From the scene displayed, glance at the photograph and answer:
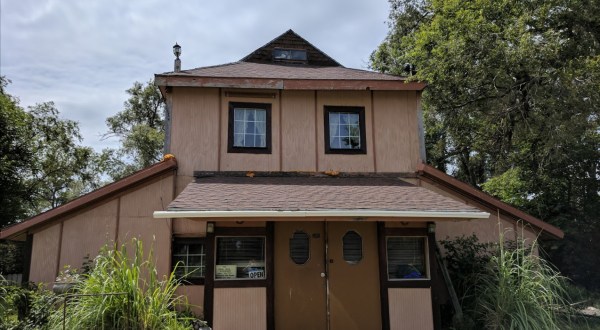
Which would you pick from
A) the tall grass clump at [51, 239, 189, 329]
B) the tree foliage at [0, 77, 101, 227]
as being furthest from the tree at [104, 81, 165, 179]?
the tall grass clump at [51, 239, 189, 329]

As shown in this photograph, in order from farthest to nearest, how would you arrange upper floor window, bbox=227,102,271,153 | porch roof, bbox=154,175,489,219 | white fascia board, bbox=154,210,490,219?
upper floor window, bbox=227,102,271,153 → porch roof, bbox=154,175,489,219 → white fascia board, bbox=154,210,490,219

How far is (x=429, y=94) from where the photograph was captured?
1359cm

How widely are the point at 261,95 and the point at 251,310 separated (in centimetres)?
467

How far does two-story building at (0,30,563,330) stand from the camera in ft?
25.8

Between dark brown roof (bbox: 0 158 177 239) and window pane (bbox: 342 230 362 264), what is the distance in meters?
3.94

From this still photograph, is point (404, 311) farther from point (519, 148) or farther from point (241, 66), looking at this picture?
point (519, 148)

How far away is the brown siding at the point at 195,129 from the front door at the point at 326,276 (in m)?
2.28

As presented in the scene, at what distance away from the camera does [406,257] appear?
877 cm

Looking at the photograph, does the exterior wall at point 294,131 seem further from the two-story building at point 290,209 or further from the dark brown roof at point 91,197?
the dark brown roof at point 91,197

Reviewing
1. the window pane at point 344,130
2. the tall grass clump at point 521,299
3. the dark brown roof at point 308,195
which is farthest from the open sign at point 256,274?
the tall grass clump at point 521,299

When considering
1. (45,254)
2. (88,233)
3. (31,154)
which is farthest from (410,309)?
(31,154)

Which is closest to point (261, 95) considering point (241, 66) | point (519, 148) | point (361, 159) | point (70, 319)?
point (241, 66)

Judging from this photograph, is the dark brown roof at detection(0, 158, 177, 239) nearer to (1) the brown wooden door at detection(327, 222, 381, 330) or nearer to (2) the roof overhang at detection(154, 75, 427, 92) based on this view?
(2) the roof overhang at detection(154, 75, 427, 92)

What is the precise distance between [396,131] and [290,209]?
13.3 ft
